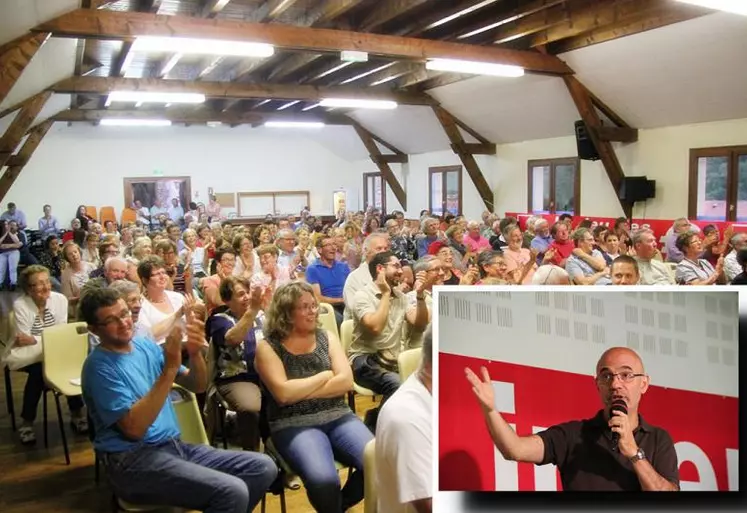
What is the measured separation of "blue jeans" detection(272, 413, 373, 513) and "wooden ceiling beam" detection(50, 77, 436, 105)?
7490mm

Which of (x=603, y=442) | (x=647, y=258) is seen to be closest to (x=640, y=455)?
(x=603, y=442)

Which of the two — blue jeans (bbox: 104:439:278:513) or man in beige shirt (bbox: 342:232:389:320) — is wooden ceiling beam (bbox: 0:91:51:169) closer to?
man in beige shirt (bbox: 342:232:389:320)

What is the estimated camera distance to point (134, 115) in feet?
42.4

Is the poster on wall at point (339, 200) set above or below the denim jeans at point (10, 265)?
above

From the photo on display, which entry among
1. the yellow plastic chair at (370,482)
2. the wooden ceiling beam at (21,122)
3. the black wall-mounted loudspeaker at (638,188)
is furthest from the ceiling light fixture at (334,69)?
the yellow plastic chair at (370,482)

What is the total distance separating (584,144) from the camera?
887 centimetres

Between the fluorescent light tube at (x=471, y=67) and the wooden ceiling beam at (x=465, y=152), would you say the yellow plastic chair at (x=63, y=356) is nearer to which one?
the fluorescent light tube at (x=471, y=67)

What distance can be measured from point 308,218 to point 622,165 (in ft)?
20.2

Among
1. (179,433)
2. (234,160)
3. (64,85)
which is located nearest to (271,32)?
(64,85)

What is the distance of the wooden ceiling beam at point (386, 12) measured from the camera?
596 centimetres

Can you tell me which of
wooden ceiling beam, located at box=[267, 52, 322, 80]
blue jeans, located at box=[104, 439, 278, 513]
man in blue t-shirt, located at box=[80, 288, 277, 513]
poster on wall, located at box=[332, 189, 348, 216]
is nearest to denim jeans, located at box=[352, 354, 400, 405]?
man in blue t-shirt, located at box=[80, 288, 277, 513]

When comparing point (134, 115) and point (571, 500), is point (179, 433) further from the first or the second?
point (134, 115)

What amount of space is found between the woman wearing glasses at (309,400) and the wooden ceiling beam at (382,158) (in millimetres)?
12523

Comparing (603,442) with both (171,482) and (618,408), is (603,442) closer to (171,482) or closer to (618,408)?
(618,408)
